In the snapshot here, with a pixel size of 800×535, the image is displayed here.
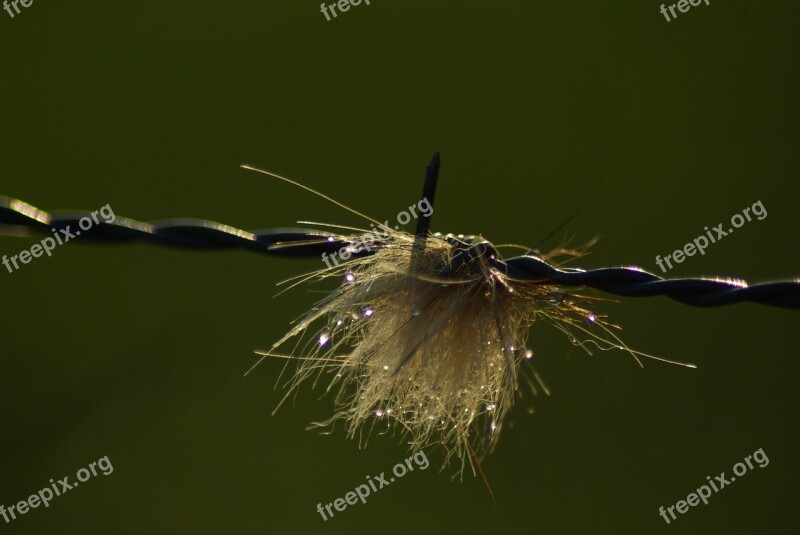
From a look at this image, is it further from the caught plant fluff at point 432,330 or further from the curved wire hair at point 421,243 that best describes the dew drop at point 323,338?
the curved wire hair at point 421,243

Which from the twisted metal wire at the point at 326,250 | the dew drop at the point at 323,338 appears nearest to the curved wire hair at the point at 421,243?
the twisted metal wire at the point at 326,250

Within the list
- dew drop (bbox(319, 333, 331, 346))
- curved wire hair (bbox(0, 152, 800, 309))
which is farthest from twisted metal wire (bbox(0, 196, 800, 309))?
dew drop (bbox(319, 333, 331, 346))

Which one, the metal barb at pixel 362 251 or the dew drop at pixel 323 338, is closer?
the metal barb at pixel 362 251

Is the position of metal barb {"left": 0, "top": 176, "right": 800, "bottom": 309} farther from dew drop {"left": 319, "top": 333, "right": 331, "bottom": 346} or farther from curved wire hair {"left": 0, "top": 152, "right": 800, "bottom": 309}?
dew drop {"left": 319, "top": 333, "right": 331, "bottom": 346}

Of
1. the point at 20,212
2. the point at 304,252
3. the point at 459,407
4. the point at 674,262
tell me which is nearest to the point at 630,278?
the point at 459,407

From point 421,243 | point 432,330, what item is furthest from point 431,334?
point 421,243

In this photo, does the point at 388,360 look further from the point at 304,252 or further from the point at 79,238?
the point at 79,238

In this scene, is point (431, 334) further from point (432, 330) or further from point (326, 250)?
point (326, 250)
